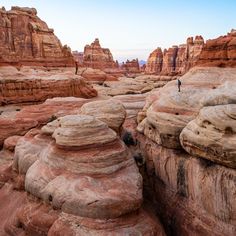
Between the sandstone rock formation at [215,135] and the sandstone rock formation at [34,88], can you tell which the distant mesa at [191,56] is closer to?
the sandstone rock formation at [215,135]

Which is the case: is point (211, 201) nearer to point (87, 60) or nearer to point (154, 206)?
point (154, 206)

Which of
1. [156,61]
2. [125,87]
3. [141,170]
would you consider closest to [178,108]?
[141,170]

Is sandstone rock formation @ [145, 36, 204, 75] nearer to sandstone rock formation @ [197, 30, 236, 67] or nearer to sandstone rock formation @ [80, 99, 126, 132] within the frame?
sandstone rock formation @ [197, 30, 236, 67]

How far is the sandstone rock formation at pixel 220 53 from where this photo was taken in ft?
37.5

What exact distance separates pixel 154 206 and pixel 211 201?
7.98 ft

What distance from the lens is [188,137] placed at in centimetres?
732

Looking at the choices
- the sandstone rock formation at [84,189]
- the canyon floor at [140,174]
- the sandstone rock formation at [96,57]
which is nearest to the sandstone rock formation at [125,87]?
the canyon floor at [140,174]

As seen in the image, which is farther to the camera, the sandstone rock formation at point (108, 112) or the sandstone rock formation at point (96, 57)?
the sandstone rock formation at point (96, 57)

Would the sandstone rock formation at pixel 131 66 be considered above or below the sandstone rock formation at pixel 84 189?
below

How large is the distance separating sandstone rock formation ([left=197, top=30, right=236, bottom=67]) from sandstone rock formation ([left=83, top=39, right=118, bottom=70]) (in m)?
65.4

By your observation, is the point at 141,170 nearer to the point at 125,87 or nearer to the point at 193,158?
the point at 193,158

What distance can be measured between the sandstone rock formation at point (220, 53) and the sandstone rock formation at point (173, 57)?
7029 cm

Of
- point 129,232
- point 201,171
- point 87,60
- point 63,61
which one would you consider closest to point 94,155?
point 129,232

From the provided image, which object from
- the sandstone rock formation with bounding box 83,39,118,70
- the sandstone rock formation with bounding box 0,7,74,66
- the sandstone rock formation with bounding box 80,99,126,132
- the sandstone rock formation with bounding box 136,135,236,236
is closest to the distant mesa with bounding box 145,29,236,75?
the sandstone rock formation with bounding box 80,99,126,132
